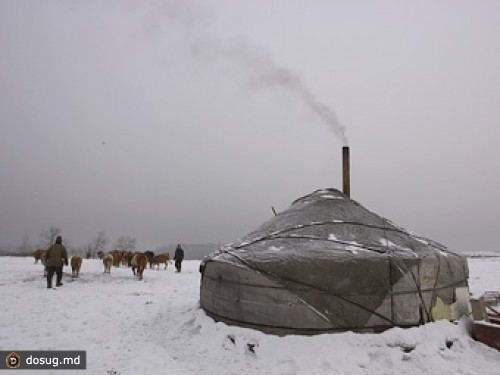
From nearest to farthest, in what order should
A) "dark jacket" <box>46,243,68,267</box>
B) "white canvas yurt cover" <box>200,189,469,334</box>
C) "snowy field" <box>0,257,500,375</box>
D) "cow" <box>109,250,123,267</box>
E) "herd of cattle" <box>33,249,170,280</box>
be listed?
"snowy field" <box>0,257,500,375</box>, "white canvas yurt cover" <box>200,189,469,334</box>, "dark jacket" <box>46,243,68,267</box>, "herd of cattle" <box>33,249,170,280</box>, "cow" <box>109,250,123,267</box>

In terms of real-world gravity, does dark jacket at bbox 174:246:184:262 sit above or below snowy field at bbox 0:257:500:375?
above

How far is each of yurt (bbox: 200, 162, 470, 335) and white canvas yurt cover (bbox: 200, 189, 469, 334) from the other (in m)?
0.02

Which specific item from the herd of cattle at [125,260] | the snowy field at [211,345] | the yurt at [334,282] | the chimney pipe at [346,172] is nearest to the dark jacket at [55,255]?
the snowy field at [211,345]

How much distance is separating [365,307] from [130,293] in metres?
7.20

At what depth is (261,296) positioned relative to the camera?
19.2ft

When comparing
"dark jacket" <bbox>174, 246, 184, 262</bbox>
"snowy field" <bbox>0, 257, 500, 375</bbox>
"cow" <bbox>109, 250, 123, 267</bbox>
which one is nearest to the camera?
"snowy field" <bbox>0, 257, 500, 375</bbox>

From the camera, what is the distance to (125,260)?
61.1 ft

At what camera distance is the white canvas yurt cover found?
5.61m

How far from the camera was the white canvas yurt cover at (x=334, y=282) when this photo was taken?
5613 mm

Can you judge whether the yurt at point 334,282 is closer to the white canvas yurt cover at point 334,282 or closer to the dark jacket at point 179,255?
the white canvas yurt cover at point 334,282

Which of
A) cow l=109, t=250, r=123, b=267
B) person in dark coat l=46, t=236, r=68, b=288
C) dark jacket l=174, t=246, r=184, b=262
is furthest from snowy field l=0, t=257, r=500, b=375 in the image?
cow l=109, t=250, r=123, b=267

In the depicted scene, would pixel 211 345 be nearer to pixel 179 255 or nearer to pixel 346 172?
pixel 346 172

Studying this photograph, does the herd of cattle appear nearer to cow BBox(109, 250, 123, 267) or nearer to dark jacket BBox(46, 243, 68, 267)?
cow BBox(109, 250, 123, 267)

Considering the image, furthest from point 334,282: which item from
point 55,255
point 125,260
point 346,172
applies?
point 125,260
